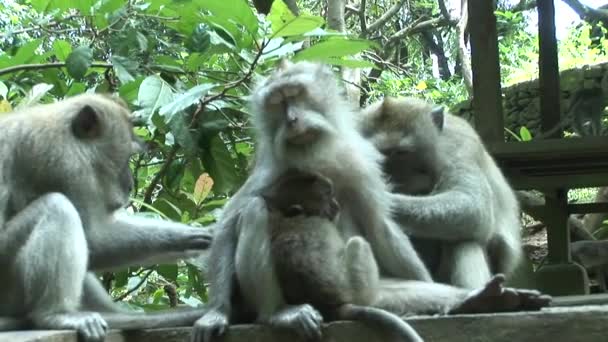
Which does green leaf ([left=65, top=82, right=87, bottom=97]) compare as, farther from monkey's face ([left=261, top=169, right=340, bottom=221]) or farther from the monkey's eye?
the monkey's eye

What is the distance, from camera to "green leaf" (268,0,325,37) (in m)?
4.36

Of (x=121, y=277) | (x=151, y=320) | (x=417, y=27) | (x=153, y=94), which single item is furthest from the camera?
(x=417, y=27)

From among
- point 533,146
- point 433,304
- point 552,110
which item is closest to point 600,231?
point 552,110

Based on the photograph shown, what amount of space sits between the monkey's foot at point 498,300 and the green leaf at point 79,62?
2.34 meters

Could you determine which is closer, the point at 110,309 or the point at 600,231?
the point at 110,309

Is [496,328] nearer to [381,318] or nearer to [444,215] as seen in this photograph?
[381,318]

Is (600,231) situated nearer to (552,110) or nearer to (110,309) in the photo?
(552,110)

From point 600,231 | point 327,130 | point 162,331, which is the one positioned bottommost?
point 600,231

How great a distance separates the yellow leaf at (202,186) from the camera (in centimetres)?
529

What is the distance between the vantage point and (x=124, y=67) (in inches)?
192

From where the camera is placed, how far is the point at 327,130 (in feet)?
12.5

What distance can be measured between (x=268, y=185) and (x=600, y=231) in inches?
362

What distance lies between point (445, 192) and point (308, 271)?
1149 millimetres

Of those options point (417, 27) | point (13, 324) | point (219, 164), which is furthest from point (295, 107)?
point (417, 27)
